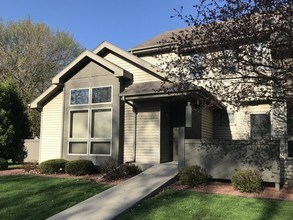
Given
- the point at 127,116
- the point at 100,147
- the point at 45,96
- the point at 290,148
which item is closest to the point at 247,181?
the point at 290,148

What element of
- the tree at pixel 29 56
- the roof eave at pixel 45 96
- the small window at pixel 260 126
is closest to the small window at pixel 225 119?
the small window at pixel 260 126

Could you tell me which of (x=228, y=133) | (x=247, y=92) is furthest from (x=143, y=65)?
(x=247, y=92)

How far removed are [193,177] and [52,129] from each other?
9.80 m

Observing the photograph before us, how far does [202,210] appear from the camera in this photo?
8.77 meters

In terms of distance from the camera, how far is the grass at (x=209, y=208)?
8.29 meters

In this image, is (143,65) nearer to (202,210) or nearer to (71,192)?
(71,192)

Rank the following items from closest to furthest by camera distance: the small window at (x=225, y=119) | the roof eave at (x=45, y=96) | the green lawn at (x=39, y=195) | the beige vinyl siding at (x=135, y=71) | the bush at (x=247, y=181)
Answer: the green lawn at (x=39, y=195)
the bush at (x=247, y=181)
the beige vinyl siding at (x=135, y=71)
the small window at (x=225, y=119)
the roof eave at (x=45, y=96)

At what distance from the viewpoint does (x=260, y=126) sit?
1531 centimetres

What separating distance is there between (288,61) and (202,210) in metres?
4.22

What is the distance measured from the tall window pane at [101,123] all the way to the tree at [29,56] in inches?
792

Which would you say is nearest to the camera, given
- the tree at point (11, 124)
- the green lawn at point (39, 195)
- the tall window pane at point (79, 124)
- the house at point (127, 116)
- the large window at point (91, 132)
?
the green lawn at point (39, 195)

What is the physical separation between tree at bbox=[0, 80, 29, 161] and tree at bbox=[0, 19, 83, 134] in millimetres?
12286

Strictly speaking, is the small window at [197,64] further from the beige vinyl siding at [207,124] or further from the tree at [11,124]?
the tree at [11,124]

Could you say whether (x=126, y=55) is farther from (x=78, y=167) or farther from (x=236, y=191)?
(x=236, y=191)
